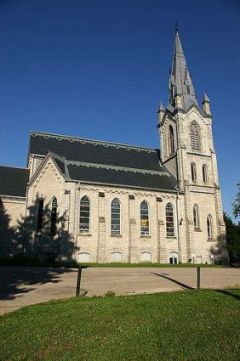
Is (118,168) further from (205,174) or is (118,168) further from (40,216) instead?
(205,174)

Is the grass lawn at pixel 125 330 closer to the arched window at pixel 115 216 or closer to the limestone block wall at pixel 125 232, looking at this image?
the limestone block wall at pixel 125 232

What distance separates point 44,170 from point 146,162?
15.7 meters

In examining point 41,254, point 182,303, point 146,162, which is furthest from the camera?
point 146,162

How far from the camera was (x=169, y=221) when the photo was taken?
119ft

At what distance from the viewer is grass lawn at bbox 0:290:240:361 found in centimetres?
543

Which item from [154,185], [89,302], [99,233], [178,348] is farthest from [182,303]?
[154,185]

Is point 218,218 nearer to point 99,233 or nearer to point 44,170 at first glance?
point 99,233

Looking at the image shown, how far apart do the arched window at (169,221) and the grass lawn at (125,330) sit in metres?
26.3

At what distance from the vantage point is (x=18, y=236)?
32.1m

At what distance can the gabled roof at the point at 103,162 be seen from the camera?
1385 inches

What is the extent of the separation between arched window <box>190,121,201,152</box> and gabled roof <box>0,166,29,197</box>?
73.3 ft

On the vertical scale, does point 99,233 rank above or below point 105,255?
above

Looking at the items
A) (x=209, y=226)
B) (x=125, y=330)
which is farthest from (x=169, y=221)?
(x=125, y=330)

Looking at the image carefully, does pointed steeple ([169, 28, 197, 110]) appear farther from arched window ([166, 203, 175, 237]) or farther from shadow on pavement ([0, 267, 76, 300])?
shadow on pavement ([0, 267, 76, 300])
